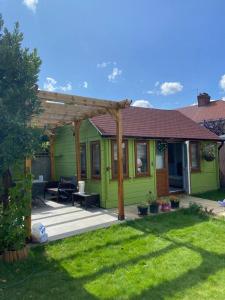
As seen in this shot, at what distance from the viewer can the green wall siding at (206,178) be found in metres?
11.5

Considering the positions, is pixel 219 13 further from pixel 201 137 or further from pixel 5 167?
pixel 5 167

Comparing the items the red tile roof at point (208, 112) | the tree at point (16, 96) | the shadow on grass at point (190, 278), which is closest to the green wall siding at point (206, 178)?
the red tile roof at point (208, 112)

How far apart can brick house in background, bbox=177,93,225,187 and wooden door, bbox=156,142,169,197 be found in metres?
3.58

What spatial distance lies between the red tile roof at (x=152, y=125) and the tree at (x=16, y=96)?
4.38 metres

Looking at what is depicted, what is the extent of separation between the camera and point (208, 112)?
1727 centimetres

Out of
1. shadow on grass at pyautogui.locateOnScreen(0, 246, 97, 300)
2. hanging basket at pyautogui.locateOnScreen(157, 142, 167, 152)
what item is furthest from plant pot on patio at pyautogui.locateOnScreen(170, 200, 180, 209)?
shadow on grass at pyautogui.locateOnScreen(0, 246, 97, 300)

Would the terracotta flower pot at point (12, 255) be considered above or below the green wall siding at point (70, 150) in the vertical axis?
below

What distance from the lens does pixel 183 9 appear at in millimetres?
9945

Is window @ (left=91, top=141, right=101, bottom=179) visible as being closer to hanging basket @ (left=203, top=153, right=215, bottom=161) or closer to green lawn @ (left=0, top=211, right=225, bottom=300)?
green lawn @ (left=0, top=211, right=225, bottom=300)

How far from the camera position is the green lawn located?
3.71 m

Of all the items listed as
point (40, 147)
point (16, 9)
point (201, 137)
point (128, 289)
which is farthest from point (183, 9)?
point (128, 289)

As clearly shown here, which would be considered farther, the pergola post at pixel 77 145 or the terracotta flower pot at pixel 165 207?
the pergola post at pixel 77 145

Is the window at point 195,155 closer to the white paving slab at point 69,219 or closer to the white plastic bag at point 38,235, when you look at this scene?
the white paving slab at point 69,219

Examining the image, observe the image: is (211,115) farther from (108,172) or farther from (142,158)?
(108,172)
